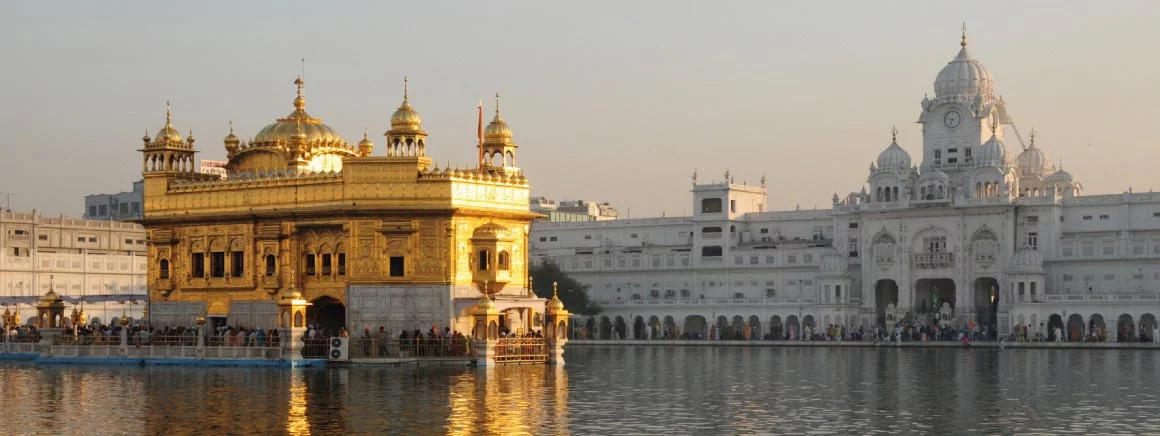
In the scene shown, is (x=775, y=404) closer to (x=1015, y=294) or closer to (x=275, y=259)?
(x=275, y=259)

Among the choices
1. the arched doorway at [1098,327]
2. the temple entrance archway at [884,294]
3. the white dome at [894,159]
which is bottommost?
the arched doorway at [1098,327]

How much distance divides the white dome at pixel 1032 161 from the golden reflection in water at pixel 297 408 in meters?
63.6

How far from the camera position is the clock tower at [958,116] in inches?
3612

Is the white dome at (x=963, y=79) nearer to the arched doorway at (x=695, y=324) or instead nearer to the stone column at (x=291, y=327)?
the arched doorway at (x=695, y=324)

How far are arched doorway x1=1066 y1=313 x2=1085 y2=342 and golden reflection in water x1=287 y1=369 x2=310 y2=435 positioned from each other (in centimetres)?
4836

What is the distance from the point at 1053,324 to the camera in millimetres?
80562

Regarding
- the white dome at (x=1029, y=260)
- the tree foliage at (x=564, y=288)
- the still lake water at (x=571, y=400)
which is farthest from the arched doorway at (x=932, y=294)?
the still lake water at (x=571, y=400)

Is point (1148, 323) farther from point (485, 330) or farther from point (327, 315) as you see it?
point (485, 330)

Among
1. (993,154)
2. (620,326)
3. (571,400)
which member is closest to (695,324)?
(620,326)

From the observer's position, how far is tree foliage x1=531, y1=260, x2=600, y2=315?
93.0m

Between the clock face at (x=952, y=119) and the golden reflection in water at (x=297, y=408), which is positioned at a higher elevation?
the clock face at (x=952, y=119)

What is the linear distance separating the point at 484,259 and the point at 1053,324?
1765 inches

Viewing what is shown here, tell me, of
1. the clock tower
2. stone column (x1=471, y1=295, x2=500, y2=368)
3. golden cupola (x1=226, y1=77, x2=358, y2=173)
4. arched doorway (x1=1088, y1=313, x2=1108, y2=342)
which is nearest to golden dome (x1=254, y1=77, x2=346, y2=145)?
golden cupola (x1=226, y1=77, x2=358, y2=173)

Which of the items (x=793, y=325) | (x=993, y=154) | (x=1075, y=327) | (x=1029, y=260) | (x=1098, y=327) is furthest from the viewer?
(x=793, y=325)
